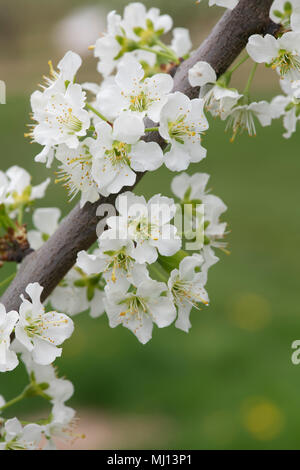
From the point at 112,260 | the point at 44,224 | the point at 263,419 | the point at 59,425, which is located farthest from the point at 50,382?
the point at 263,419

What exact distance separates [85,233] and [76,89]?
9.7 inches

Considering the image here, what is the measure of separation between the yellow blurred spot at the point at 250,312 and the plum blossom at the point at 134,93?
3.57 m

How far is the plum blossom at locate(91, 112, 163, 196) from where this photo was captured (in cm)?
103

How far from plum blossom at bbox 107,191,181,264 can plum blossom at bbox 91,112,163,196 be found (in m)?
0.03

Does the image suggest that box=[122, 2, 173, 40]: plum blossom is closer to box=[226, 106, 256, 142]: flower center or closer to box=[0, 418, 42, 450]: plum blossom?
box=[226, 106, 256, 142]: flower center

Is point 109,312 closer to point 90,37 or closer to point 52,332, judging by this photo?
point 52,332

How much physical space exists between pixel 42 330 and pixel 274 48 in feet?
2.09

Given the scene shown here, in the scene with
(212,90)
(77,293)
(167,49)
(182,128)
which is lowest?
(77,293)

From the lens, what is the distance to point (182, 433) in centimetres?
346

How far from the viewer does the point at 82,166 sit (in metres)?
1.17

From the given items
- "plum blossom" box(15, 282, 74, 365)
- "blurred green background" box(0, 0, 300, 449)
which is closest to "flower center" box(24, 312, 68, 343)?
"plum blossom" box(15, 282, 74, 365)

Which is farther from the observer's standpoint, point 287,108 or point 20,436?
point 287,108

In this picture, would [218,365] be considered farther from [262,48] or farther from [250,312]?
[262,48]
